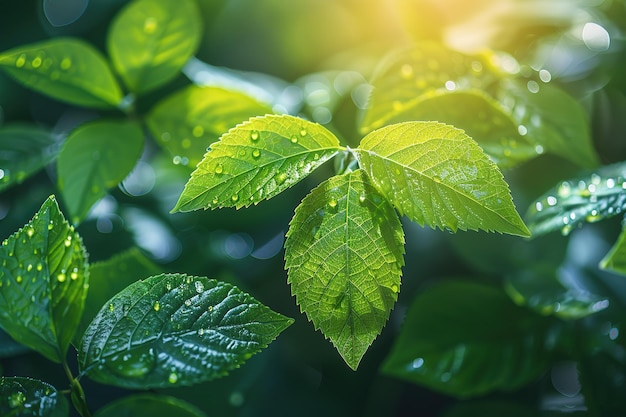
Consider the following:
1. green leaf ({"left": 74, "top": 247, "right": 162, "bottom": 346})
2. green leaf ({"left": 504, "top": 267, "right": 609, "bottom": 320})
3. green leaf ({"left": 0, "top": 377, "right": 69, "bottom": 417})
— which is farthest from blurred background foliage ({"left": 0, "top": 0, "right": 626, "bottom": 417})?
green leaf ({"left": 0, "top": 377, "right": 69, "bottom": 417})

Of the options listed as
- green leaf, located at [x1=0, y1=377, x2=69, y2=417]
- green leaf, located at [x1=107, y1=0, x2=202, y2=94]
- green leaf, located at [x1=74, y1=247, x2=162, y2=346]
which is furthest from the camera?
green leaf, located at [x1=107, y1=0, x2=202, y2=94]

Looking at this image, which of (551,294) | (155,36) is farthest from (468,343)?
(155,36)

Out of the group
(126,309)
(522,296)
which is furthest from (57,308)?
(522,296)

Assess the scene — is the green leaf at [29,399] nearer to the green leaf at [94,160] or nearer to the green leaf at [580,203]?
the green leaf at [94,160]

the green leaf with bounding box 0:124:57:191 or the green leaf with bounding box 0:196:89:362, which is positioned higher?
the green leaf with bounding box 0:196:89:362

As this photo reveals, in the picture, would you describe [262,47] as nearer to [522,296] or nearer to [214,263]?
[214,263]

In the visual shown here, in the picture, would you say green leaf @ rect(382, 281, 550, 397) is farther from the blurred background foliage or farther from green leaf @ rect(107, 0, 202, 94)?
green leaf @ rect(107, 0, 202, 94)

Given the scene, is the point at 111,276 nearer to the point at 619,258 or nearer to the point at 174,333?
the point at 174,333
